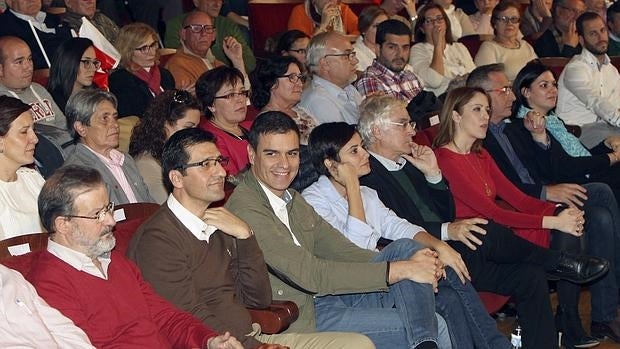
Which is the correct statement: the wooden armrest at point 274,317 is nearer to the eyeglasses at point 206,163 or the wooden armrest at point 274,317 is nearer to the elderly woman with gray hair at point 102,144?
the eyeglasses at point 206,163

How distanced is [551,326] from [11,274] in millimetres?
2373

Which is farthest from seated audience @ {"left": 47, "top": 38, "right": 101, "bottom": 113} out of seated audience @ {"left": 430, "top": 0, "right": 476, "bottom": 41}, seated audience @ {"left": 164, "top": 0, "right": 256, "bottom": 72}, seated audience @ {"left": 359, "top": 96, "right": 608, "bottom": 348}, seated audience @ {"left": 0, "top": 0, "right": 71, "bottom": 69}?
seated audience @ {"left": 430, "top": 0, "right": 476, "bottom": 41}

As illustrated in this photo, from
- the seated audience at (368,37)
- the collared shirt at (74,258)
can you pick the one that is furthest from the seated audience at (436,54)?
the collared shirt at (74,258)

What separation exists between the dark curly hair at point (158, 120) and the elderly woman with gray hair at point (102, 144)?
0.14 metres

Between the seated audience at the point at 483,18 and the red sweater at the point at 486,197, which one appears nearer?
the red sweater at the point at 486,197

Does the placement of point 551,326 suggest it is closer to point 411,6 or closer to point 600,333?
point 600,333

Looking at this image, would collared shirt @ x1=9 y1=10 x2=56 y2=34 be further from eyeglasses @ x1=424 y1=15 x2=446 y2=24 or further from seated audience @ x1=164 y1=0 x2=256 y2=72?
eyeglasses @ x1=424 y1=15 x2=446 y2=24

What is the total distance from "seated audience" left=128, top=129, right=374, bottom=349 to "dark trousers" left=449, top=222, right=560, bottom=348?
3.48 feet

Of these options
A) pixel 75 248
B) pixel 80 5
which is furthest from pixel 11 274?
pixel 80 5

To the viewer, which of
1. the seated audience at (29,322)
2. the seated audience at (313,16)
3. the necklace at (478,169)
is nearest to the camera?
the seated audience at (29,322)

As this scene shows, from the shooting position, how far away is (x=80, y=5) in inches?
240

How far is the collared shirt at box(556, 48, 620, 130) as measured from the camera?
643cm

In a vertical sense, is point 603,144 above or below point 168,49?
below

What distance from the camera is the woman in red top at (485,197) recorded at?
4.75 m
